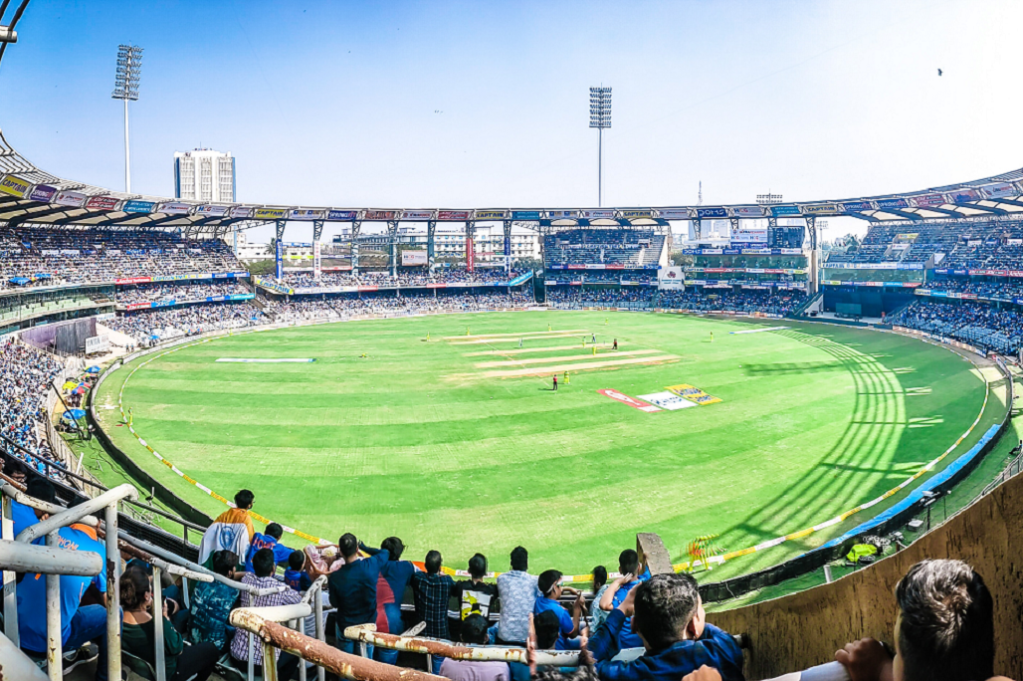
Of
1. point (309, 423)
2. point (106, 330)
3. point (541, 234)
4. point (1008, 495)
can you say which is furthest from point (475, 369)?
point (541, 234)

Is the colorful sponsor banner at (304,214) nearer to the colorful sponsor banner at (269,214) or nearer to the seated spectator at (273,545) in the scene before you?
the colorful sponsor banner at (269,214)

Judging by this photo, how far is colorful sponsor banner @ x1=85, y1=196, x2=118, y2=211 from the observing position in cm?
5272

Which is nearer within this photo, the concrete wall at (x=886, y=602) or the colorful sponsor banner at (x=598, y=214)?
the concrete wall at (x=886, y=602)

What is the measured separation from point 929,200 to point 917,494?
51880 mm

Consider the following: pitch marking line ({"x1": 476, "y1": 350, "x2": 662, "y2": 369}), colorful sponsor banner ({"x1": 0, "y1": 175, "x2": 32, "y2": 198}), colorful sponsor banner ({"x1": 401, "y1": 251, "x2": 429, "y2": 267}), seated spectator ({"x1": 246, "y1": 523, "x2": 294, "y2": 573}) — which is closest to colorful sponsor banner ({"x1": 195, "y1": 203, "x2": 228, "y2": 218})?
colorful sponsor banner ({"x1": 0, "y1": 175, "x2": 32, "y2": 198})

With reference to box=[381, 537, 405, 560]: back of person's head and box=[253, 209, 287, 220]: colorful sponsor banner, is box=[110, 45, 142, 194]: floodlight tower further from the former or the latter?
box=[381, 537, 405, 560]: back of person's head

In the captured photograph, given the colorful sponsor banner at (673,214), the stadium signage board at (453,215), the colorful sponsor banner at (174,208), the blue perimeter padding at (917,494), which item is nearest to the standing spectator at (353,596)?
the blue perimeter padding at (917,494)

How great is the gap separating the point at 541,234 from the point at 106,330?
56753 mm

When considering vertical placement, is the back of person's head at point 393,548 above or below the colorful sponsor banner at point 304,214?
below

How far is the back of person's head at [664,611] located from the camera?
11.0 ft

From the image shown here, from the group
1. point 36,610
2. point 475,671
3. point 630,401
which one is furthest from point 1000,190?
point 36,610

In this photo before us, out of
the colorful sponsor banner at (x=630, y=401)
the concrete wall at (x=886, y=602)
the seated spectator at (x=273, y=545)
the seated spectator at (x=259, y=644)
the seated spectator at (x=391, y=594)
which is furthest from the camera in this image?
the colorful sponsor banner at (x=630, y=401)

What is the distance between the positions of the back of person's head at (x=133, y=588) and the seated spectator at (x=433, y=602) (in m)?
2.96

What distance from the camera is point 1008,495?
7.85ft
